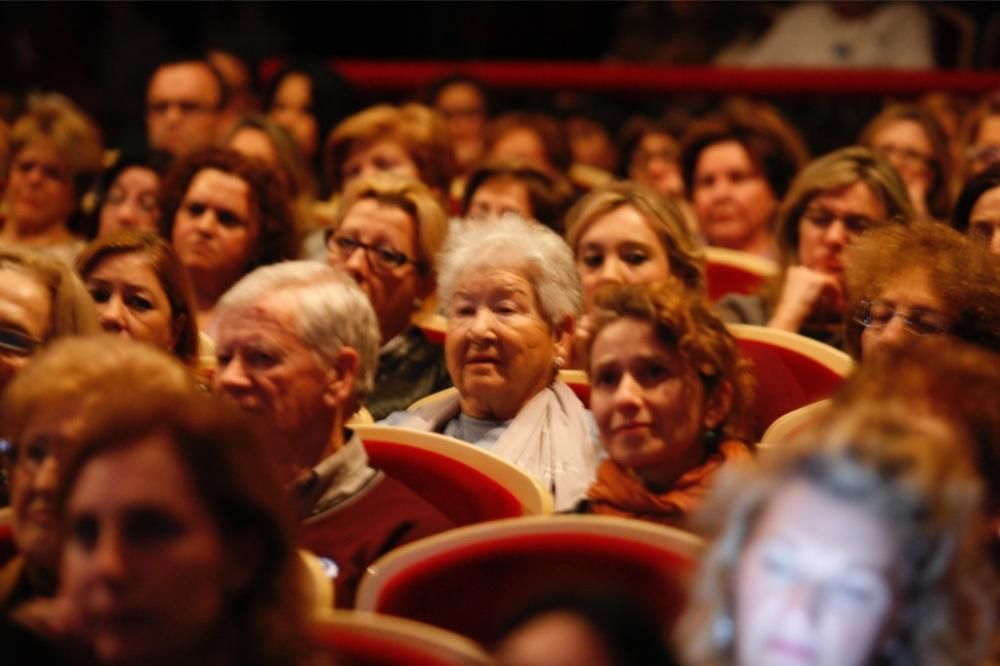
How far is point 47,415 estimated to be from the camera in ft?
5.94

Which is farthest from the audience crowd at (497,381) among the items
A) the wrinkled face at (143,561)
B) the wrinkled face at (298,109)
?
the wrinkled face at (298,109)

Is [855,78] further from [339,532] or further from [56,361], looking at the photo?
[56,361]

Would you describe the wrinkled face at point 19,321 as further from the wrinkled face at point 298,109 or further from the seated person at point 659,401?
the wrinkled face at point 298,109

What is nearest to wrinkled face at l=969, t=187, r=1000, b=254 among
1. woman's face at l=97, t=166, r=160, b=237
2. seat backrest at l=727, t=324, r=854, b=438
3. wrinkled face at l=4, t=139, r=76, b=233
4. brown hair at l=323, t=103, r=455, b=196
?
seat backrest at l=727, t=324, r=854, b=438

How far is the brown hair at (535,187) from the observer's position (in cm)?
382

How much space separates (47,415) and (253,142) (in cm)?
282

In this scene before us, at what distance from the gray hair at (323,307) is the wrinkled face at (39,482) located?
0.65 m

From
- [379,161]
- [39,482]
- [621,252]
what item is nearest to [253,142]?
[379,161]

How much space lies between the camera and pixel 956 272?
2492 mm

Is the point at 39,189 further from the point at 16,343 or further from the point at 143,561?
the point at 143,561

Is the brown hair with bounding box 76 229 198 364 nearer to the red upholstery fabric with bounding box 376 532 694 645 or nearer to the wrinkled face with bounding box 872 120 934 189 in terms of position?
the red upholstery fabric with bounding box 376 532 694 645

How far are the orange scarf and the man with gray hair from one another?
0.78 feet

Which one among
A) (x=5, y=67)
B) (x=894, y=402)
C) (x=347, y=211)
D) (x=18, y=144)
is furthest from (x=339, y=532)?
(x=5, y=67)

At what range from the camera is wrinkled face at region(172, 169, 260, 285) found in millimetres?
3703
